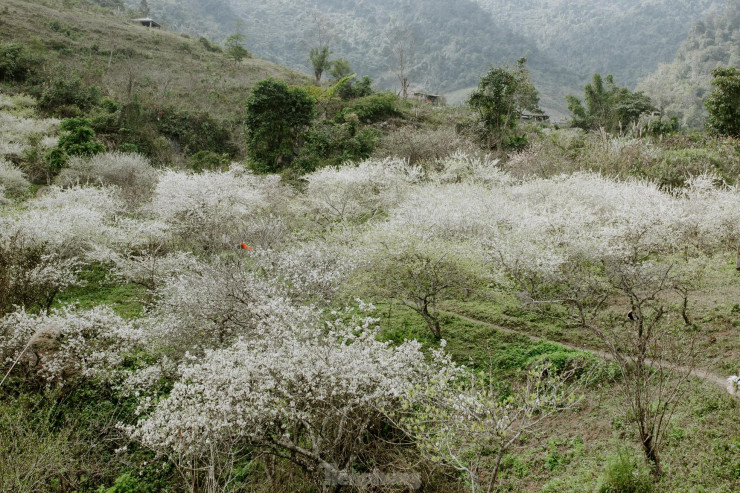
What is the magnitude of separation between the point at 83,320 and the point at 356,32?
473 ft

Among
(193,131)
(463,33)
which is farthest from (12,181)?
(463,33)

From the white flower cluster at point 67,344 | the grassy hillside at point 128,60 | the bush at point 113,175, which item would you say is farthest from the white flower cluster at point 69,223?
the grassy hillside at point 128,60

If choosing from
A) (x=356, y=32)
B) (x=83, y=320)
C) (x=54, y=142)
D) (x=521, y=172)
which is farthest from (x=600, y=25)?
(x=83, y=320)

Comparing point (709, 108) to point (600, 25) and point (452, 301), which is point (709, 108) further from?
point (600, 25)

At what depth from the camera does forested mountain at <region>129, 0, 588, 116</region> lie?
364ft

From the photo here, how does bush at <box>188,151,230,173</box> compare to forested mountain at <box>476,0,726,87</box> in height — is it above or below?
below

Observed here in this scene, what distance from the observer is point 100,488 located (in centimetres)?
941

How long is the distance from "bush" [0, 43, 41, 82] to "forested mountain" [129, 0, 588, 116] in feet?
223

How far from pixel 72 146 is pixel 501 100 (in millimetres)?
29499

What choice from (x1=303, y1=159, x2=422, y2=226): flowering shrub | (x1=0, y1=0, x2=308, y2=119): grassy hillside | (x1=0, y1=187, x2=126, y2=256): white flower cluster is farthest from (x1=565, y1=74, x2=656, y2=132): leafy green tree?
(x1=0, y1=187, x2=126, y2=256): white flower cluster

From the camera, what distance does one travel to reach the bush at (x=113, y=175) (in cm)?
2469

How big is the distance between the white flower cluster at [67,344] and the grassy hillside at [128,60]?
3119 centimetres

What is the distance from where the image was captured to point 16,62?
38.6m

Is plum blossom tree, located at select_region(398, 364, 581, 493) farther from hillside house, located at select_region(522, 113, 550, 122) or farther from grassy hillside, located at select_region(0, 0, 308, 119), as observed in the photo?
hillside house, located at select_region(522, 113, 550, 122)
